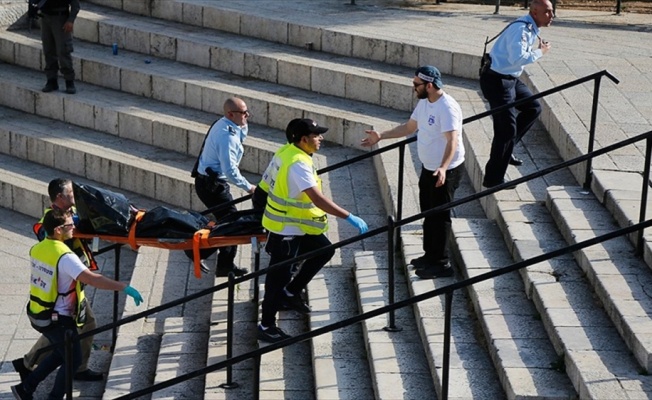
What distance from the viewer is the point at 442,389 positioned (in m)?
6.97

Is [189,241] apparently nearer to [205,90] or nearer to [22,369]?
[22,369]

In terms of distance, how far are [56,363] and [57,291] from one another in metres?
0.58

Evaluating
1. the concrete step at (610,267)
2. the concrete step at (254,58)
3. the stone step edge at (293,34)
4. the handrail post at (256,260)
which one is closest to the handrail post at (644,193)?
the concrete step at (610,267)

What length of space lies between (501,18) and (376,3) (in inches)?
75.4

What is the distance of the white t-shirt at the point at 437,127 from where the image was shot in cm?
858

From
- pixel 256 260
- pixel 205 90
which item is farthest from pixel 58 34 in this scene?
pixel 256 260

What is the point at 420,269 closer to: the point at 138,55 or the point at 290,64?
the point at 290,64

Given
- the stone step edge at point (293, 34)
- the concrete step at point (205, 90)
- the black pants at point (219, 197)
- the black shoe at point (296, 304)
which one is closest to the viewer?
the black shoe at point (296, 304)

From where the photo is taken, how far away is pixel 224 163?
31.6ft

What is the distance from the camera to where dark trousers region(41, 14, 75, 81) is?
47.5 ft

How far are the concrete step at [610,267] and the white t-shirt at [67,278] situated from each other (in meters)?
3.44

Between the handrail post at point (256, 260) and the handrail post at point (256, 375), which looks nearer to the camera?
the handrail post at point (256, 375)

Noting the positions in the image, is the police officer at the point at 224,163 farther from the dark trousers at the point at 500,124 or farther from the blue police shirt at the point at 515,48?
the blue police shirt at the point at 515,48

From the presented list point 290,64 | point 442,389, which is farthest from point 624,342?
point 290,64
